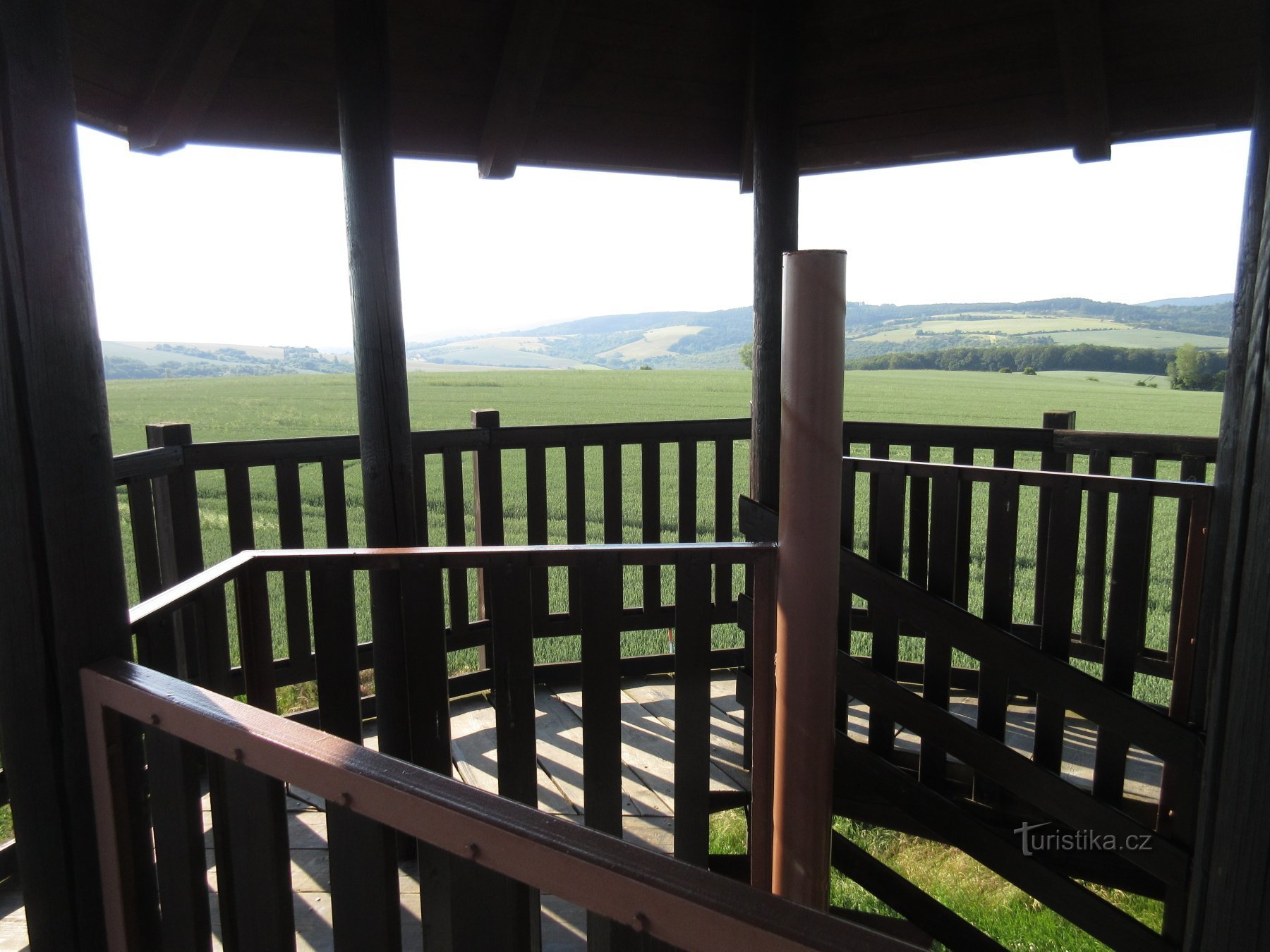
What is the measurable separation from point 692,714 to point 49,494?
151 cm

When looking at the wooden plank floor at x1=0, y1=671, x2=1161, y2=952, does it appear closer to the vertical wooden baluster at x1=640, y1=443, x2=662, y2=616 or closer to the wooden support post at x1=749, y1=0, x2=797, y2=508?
the vertical wooden baluster at x1=640, y1=443, x2=662, y2=616

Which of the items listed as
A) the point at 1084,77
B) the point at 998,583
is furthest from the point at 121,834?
the point at 1084,77

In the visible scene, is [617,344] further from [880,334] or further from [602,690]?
[602,690]

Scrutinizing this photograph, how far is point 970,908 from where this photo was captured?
317 centimetres

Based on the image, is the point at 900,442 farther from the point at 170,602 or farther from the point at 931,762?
the point at 170,602

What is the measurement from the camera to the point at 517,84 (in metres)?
4.19

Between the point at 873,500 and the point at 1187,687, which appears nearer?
the point at 1187,687

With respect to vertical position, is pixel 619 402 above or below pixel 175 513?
below

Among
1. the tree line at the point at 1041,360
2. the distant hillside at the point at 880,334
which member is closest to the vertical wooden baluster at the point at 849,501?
the distant hillside at the point at 880,334

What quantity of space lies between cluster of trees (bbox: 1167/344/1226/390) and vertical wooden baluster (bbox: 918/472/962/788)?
4408 centimetres

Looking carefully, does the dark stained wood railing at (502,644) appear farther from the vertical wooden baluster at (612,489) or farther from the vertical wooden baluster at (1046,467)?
the vertical wooden baluster at (1046,467)

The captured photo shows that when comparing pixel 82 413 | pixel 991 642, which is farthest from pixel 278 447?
pixel 991 642

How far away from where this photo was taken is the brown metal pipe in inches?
67.7

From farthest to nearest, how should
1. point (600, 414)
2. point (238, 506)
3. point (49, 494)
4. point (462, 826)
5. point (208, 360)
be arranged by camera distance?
1. point (208, 360)
2. point (600, 414)
3. point (238, 506)
4. point (49, 494)
5. point (462, 826)
